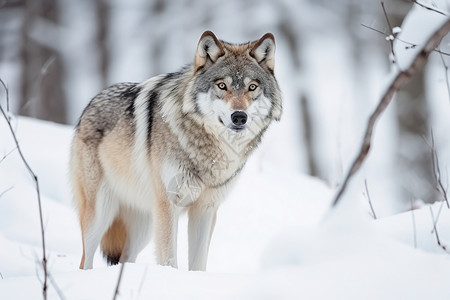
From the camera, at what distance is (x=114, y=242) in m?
4.62

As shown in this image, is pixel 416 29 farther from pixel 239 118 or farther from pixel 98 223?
pixel 98 223

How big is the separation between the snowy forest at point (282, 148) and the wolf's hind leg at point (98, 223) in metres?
0.24

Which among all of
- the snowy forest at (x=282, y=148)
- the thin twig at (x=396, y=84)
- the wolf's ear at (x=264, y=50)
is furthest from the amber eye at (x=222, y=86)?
the thin twig at (x=396, y=84)

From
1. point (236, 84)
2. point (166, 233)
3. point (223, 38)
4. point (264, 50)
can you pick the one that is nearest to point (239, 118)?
point (236, 84)

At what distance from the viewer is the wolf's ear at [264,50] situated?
13.4 ft

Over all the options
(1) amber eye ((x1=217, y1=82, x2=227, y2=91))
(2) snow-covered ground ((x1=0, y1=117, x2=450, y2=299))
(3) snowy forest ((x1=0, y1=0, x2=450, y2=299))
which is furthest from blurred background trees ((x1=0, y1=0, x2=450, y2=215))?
(2) snow-covered ground ((x1=0, y1=117, x2=450, y2=299))

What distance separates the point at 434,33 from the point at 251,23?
12.3 meters

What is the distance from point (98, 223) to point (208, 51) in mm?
Result: 1477

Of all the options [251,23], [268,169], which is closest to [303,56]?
[251,23]

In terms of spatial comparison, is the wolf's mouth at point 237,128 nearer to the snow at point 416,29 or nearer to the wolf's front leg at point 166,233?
the wolf's front leg at point 166,233

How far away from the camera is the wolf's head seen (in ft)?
12.5

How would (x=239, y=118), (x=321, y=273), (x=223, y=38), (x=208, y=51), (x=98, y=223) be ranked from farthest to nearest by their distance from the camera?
(x=223, y=38)
(x=98, y=223)
(x=208, y=51)
(x=239, y=118)
(x=321, y=273)

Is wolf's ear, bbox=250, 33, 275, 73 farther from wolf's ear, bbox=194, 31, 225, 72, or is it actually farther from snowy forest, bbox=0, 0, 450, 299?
snowy forest, bbox=0, 0, 450, 299

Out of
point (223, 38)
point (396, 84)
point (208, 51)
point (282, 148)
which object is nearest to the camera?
point (396, 84)
